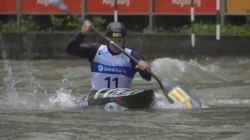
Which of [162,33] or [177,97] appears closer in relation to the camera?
[177,97]

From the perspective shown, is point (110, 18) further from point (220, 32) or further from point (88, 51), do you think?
point (88, 51)

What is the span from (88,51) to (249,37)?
20.8 ft

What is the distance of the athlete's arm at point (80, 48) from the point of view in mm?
9492

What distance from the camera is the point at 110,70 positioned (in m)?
9.65

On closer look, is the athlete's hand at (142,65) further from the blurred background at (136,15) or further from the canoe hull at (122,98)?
the blurred background at (136,15)

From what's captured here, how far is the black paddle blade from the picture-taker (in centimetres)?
981

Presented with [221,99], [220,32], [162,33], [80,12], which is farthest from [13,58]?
[221,99]

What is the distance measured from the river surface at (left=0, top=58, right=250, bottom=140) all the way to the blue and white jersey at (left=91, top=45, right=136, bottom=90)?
0.43 m

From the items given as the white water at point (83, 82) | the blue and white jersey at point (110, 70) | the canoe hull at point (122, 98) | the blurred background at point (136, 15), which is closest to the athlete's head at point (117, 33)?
the blue and white jersey at point (110, 70)

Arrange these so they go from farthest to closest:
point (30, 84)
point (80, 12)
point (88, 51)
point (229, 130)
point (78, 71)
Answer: point (80, 12) → point (78, 71) → point (30, 84) → point (88, 51) → point (229, 130)

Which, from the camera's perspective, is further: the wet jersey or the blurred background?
the blurred background

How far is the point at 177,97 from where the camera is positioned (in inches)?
392

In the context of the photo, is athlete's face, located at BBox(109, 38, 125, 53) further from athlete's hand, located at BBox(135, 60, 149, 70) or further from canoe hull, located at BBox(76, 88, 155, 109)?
canoe hull, located at BBox(76, 88, 155, 109)

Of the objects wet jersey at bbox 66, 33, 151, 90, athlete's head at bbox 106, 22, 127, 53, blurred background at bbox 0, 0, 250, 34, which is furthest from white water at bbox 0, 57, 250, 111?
blurred background at bbox 0, 0, 250, 34
